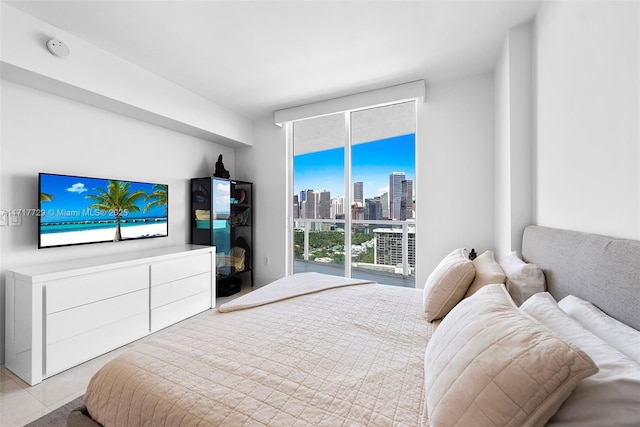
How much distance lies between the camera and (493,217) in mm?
2938

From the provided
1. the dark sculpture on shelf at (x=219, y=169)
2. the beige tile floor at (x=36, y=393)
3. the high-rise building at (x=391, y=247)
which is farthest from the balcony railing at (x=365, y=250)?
the beige tile floor at (x=36, y=393)

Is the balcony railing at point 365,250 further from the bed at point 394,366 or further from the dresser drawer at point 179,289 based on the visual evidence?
the bed at point 394,366

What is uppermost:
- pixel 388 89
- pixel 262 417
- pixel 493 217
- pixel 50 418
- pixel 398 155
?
pixel 388 89

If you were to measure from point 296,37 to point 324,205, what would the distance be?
2.17 metres

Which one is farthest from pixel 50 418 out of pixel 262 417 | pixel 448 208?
pixel 448 208

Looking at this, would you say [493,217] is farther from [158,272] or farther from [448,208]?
[158,272]

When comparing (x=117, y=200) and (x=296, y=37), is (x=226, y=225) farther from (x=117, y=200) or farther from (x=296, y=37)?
(x=296, y=37)

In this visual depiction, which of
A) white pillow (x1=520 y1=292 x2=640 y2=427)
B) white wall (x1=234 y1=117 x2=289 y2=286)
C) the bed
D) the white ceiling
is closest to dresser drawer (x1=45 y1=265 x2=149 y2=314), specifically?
the bed

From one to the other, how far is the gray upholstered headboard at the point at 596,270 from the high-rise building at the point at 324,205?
103 inches

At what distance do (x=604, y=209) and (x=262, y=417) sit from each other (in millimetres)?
1576

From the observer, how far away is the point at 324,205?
3959mm

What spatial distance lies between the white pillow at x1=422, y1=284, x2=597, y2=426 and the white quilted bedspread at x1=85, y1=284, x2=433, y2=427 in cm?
17

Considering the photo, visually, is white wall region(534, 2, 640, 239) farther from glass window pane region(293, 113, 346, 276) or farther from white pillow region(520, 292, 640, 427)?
glass window pane region(293, 113, 346, 276)

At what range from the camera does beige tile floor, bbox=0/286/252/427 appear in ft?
5.29
